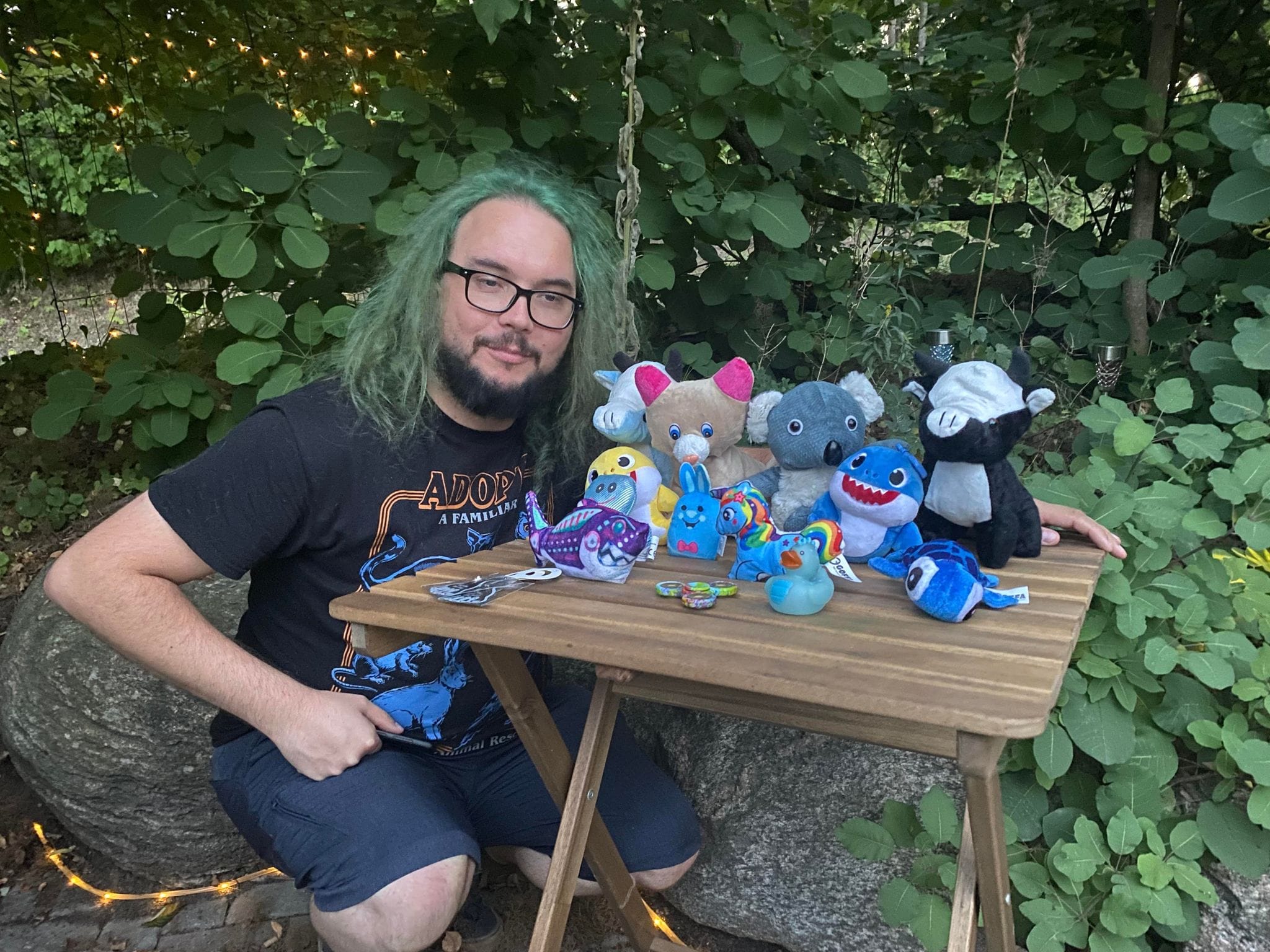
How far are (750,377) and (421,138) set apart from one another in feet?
4.59

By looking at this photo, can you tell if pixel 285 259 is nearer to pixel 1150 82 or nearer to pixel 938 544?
pixel 938 544

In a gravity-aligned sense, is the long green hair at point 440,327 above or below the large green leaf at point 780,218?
below

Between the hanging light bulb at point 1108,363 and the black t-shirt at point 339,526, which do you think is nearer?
the black t-shirt at point 339,526

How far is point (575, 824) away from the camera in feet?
5.34

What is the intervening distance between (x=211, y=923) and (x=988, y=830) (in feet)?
7.33

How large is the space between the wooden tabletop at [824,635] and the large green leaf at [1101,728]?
1.11 ft

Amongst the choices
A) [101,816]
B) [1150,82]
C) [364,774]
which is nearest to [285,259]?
[364,774]

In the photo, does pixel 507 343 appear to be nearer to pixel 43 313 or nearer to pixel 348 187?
pixel 348 187

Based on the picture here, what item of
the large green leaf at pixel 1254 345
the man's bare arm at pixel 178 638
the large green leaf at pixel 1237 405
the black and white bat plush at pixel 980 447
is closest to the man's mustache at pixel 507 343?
the man's bare arm at pixel 178 638

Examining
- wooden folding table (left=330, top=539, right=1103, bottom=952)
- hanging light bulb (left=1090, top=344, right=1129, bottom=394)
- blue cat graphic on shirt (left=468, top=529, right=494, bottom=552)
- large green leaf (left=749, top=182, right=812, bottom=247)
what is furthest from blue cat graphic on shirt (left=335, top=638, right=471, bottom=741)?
hanging light bulb (left=1090, top=344, right=1129, bottom=394)

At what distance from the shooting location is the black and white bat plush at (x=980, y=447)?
1.42m

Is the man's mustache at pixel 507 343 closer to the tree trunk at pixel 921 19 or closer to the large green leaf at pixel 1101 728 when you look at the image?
the large green leaf at pixel 1101 728

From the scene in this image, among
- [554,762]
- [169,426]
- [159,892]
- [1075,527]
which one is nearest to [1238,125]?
[1075,527]

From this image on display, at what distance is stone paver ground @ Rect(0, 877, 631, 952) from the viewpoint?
2355mm
